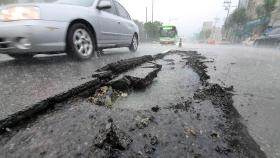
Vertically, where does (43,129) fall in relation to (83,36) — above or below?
below

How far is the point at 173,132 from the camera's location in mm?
1775

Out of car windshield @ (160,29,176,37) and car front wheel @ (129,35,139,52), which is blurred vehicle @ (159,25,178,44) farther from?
car front wheel @ (129,35,139,52)

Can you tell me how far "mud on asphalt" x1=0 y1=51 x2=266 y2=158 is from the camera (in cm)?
151

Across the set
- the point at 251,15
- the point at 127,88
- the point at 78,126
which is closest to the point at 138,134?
the point at 78,126

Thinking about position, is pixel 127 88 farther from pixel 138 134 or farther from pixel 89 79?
pixel 138 134

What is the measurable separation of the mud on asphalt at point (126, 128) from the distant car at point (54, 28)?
1825mm

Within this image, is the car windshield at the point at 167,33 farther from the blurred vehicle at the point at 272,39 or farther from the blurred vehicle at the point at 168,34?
the blurred vehicle at the point at 272,39

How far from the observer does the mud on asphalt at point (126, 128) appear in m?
1.51

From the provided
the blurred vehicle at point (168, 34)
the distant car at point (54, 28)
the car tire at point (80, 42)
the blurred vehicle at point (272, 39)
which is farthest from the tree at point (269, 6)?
the car tire at point (80, 42)

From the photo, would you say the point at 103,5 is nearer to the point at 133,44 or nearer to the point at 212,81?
the point at 133,44

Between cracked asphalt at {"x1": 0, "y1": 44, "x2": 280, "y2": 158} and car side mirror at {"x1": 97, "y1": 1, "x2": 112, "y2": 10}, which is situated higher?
car side mirror at {"x1": 97, "y1": 1, "x2": 112, "y2": 10}

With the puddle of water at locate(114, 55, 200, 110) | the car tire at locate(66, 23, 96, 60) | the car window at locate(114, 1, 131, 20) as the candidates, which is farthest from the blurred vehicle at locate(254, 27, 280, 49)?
the puddle of water at locate(114, 55, 200, 110)

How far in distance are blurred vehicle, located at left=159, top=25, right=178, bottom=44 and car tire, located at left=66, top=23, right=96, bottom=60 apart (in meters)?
26.8

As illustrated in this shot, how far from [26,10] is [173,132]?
11.2 ft
